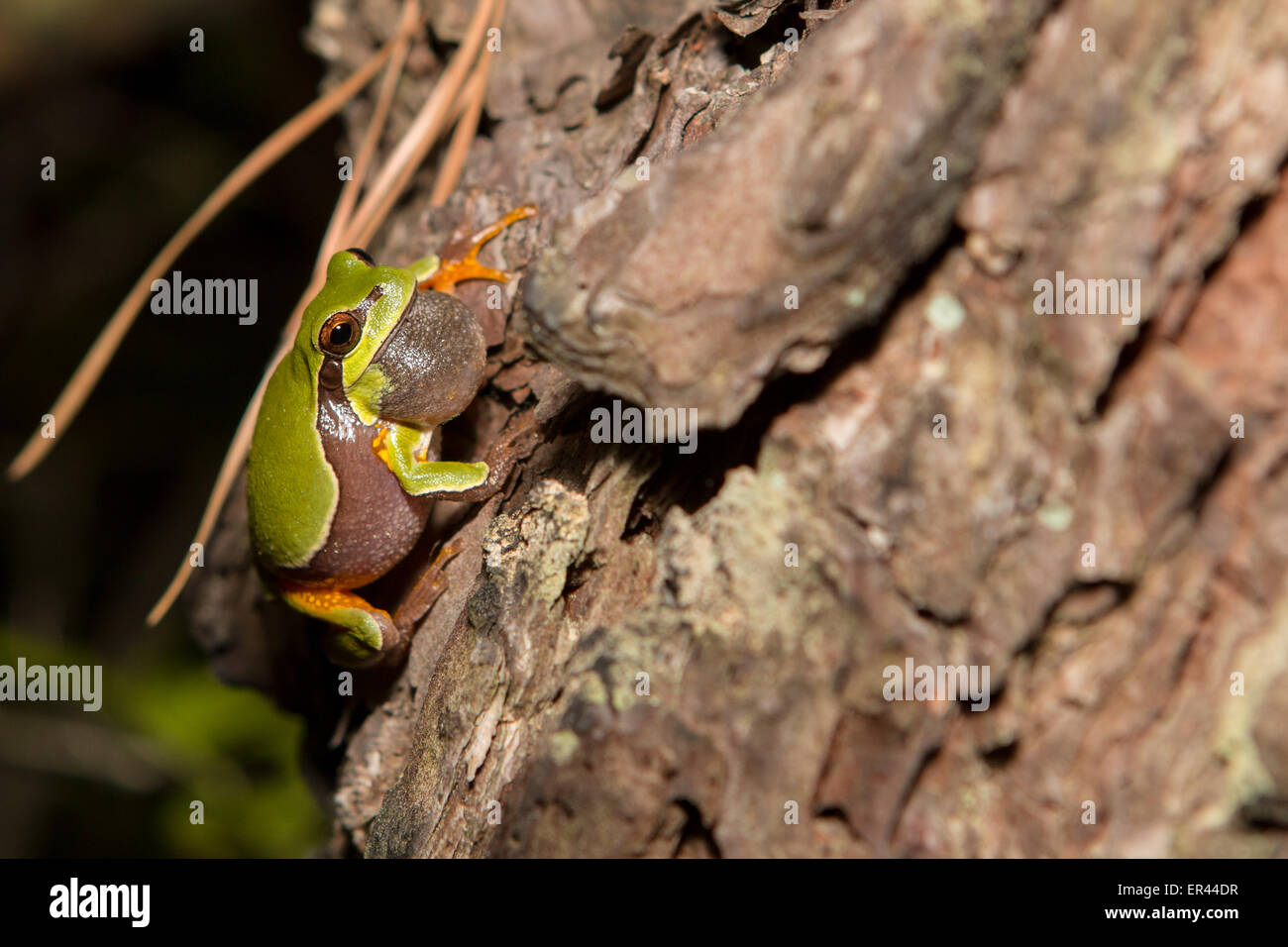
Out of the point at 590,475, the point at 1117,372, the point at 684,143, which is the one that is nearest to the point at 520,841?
the point at 590,475

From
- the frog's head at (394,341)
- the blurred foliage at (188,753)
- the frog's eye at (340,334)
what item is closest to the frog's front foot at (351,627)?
the frog's head at (394,341)

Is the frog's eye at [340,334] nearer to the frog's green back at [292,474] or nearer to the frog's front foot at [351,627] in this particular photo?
the frog's green back at [292,474]

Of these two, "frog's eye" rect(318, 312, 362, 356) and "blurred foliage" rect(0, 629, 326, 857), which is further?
"blurred foliage" rect(0, 629, 326, 857)

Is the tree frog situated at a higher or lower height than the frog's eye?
lower

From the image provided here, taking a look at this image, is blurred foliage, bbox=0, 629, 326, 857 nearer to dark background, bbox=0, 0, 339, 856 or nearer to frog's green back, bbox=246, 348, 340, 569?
dark background, bbox=0, 0, 339, 856

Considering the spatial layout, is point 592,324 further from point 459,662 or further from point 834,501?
point 459,662

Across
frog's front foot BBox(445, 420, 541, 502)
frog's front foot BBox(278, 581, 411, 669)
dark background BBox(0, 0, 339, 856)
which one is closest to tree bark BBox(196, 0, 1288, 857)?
frog's front foot BBox(445, 420, 541, 502)
